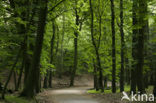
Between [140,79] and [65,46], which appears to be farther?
[65,46]

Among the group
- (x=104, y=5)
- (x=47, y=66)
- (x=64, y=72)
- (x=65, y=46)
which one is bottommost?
(x=64, y=72)

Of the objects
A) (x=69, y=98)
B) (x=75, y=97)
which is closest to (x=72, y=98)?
(x=69, y=98)

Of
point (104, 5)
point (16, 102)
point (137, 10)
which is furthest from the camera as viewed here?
point (104, 5)

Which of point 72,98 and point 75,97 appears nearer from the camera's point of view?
point 72,98

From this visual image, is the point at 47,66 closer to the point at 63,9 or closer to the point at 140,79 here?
the point at 63,9

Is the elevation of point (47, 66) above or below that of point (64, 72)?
above

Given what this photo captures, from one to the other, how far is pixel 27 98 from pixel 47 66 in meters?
5.61

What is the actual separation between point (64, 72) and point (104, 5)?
2334 centimetres

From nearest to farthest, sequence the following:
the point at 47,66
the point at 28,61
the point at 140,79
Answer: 1. the point at 140,79
2. the point at 28,61
3. the point at 47,66

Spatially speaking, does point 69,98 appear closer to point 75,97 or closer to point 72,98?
point 72,98

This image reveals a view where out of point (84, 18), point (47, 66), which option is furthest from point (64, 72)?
point (47, 66)

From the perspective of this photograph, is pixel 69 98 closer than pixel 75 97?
Yes

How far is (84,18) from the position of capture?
78.5 ft

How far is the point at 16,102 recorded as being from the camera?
8.00 metres
